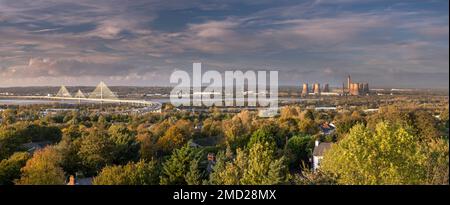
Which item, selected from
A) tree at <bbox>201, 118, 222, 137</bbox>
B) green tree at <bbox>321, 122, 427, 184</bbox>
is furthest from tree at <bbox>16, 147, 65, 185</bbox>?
tree at <bbox>201, 118, 222, 137</bbox>

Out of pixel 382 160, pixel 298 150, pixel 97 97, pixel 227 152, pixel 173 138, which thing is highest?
pixel 97 97

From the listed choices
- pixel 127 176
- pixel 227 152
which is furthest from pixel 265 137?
pixel 127 176

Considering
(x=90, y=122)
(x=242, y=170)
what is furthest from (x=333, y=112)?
(x=242, y=170)

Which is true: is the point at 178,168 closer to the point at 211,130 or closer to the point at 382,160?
the point at 382,160

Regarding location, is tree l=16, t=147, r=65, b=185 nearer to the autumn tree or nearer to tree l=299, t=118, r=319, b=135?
the autumn tree

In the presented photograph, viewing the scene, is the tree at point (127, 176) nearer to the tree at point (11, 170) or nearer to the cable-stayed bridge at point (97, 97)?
the tree at point (11, 170)

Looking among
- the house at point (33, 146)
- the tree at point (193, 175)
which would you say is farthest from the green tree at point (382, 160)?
the house at point (33, 146)
